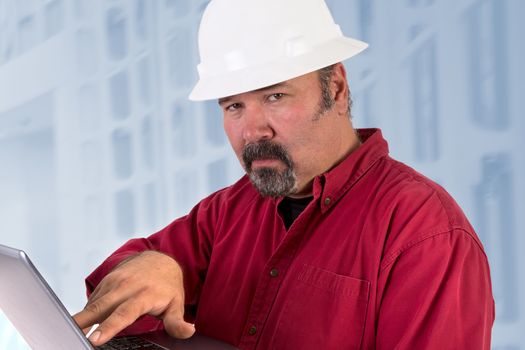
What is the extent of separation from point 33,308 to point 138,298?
0.35 meters

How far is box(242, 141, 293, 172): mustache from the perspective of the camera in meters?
1.46

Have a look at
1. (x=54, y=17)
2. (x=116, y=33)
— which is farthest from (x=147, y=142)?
(x=54, y=17)

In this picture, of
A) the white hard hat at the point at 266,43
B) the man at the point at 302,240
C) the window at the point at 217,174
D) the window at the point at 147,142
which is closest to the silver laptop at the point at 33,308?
the man at the point at 302,240

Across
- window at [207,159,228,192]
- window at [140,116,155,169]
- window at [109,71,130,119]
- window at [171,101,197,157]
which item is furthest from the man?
window at [109,71,130,119]

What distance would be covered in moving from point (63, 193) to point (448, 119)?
1908 millimetres

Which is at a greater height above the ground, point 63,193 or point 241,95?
point 241,95

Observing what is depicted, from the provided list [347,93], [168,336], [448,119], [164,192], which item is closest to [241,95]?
[347,93]

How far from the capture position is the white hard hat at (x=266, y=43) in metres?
1.44

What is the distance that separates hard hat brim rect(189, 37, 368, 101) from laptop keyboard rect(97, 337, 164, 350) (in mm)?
509

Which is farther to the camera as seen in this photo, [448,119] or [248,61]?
[448,119]

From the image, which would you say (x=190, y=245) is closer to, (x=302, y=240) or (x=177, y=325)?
(x=302, y=240)

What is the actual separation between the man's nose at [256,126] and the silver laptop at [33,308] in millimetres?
477

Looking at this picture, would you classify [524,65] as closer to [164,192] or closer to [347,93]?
[347,93]

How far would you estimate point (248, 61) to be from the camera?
1459 millimetres
